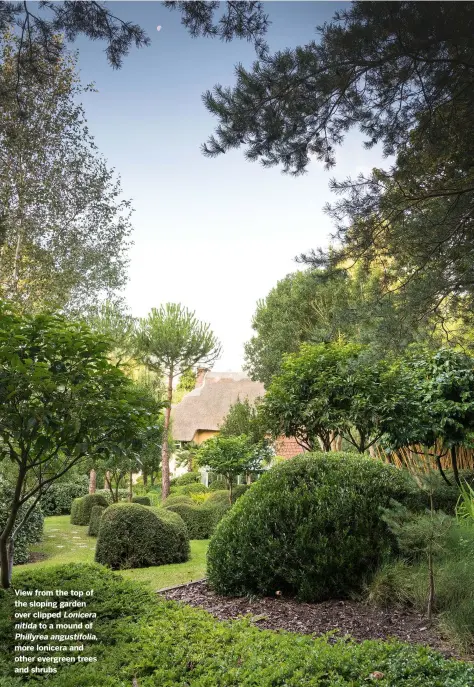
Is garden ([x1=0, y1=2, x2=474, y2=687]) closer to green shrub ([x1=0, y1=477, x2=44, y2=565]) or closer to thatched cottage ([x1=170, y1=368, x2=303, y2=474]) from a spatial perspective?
green shrub ([x1=0, y1=477, x2=44, y2=565])

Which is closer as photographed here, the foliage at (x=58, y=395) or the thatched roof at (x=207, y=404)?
the foliage at (x=58, y=395)

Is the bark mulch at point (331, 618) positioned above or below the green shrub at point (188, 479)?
below

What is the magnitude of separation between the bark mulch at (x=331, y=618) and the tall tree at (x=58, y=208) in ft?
26.7

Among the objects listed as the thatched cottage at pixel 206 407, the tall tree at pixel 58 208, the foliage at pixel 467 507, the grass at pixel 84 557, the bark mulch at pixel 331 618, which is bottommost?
the grass at pixel 84 557

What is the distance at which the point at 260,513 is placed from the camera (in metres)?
5.26

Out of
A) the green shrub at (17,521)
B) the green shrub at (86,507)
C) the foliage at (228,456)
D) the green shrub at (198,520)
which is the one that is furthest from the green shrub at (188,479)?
the green shrub at (17,521)

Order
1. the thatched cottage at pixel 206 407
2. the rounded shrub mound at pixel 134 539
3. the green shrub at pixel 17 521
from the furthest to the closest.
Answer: the thatched cottage at pixel 206 407, the green shrub at pixel 17 521, the rounded shrub mound at pixel 134 539

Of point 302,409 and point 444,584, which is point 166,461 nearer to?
point 302,409

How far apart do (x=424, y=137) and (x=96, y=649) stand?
182 inches

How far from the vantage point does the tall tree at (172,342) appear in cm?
1883

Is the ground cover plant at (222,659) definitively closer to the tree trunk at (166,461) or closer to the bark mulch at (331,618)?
the bark mulch at (331,618)

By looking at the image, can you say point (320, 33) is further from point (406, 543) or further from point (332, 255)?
point (406, 543)

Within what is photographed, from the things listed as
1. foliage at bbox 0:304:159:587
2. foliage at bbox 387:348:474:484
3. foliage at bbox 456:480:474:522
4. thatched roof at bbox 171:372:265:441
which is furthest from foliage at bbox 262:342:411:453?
thatched roof at bbox 171:372:265:441

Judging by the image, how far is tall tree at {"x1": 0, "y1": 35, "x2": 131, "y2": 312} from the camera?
472 inches
